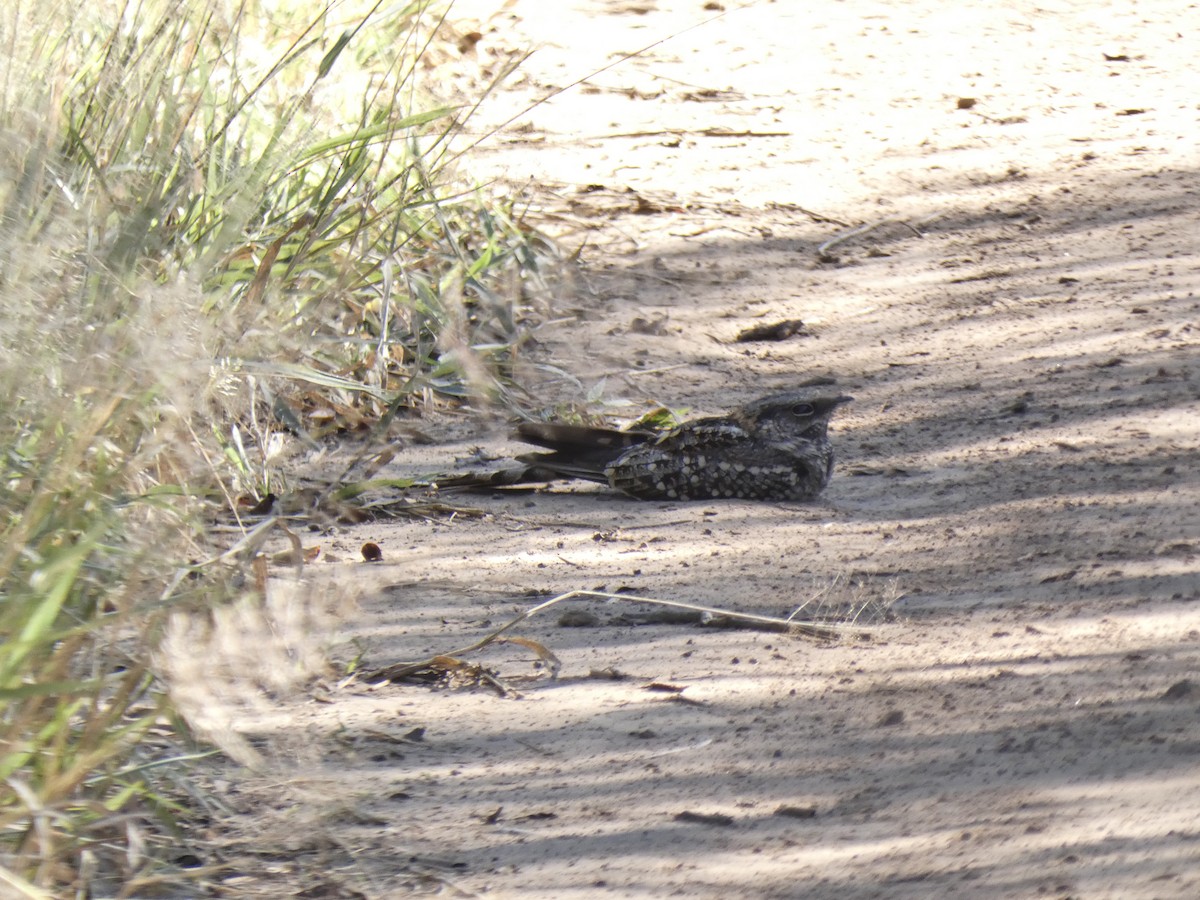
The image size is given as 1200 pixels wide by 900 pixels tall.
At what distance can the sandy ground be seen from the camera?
252 centimetres

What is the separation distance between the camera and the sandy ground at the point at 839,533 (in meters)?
2.52

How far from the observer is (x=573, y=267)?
6367 millimetres

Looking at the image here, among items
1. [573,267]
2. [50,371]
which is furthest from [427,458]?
[50,371]

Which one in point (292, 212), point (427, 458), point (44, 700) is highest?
point (292, 212)

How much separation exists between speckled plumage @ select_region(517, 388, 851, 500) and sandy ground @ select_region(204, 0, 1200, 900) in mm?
89

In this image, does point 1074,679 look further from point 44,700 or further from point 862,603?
point 44,700

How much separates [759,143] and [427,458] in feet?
11.3

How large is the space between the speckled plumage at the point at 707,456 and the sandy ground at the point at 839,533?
0.09m

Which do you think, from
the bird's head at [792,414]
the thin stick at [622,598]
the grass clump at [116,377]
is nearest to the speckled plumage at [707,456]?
the bird's head at [792,414]

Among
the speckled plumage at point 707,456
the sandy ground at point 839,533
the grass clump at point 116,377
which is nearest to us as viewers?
the grass clump at point 116,377

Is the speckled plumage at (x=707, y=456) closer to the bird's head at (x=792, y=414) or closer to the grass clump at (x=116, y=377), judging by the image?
the bird's head at (x=792, y=414)

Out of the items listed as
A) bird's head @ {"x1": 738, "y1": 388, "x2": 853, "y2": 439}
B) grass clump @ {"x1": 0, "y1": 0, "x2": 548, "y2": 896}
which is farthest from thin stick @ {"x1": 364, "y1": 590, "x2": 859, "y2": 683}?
bird's head @ {"x1": 738, "y1": 388, "x2": 853, "y2": 439}

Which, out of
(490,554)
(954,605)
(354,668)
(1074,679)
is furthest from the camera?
(490,554)

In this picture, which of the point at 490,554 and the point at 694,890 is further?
the point at 490,554
